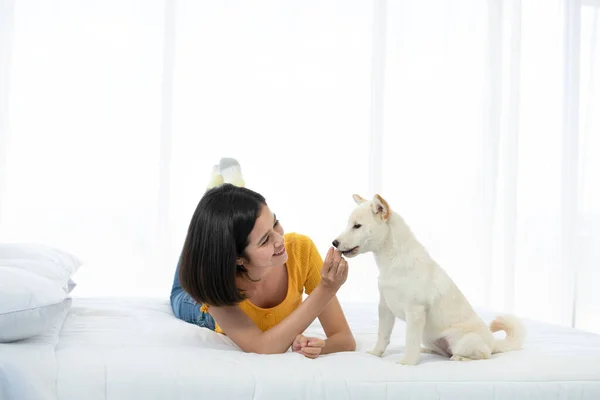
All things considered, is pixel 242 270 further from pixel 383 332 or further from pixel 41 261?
pixel 41 261

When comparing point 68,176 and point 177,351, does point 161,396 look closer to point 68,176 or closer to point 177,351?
point 177,351

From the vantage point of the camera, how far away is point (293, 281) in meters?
1.87

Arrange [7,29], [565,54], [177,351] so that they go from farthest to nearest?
[565,54] < [7,29] < [177,351]

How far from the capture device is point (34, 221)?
3.88m

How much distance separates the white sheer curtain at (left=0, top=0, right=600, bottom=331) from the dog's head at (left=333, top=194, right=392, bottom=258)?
254 centimetres

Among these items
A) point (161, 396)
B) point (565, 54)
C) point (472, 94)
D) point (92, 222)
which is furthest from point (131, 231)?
point (565, 54)

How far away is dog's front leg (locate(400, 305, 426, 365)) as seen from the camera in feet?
5.06

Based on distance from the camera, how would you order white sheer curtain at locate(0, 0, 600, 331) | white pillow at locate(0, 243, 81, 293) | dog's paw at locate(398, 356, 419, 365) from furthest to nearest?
white sheer curtain at locate(0, 0, 600, 331), white pillow at locate(0, 243, 81, 293), dog's paw at locate(398, 356, 419, 365)

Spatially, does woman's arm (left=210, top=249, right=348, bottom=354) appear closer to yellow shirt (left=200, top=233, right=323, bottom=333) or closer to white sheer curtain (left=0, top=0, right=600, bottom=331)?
yellow shirt (left=200, top=233, right=323, bottom=333)

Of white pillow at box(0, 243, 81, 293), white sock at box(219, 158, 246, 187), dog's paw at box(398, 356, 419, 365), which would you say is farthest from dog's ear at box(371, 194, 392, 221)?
white sock at box(219, 158, 246, 187)

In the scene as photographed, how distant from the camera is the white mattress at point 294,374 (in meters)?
1.41

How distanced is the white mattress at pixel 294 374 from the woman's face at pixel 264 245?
230 mm

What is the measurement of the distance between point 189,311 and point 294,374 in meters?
0.82

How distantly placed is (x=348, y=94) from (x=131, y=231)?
1.62 meters
